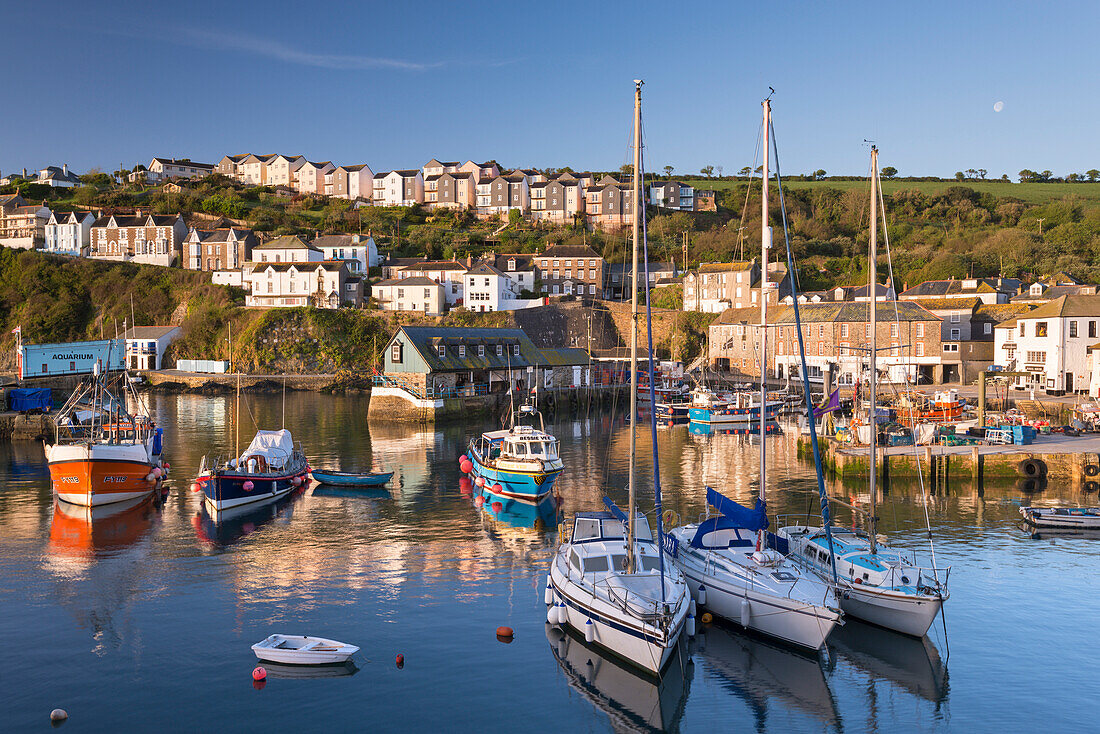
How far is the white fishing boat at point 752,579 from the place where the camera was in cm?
1769

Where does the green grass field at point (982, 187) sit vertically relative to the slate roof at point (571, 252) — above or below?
above

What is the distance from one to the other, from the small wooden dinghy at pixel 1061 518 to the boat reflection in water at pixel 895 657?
12767mm

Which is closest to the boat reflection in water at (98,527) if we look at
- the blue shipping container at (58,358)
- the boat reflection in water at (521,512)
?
the boat reflection in water at (521,512)

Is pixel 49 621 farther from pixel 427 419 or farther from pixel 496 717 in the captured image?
pixel 427 419

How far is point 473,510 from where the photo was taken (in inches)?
1284

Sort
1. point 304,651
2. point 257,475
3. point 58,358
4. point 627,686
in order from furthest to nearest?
point 58,358
point 257,475
point 304,651
point 627,686

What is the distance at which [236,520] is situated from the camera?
31.3m

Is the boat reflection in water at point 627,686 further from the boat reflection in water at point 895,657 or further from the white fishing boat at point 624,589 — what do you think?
the boat reflection in water at point 895,657

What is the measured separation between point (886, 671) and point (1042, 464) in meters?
24.5

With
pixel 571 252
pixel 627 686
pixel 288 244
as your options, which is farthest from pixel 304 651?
pixel 288 244

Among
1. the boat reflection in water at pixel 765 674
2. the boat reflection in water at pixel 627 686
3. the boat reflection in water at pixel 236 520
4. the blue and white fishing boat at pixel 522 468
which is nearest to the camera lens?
the boat reflection in water at pixel 627 686

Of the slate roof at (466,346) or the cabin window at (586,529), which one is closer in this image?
the cabin window at (586,529)

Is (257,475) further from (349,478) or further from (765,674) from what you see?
(765,674)

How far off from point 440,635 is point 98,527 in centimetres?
1771
